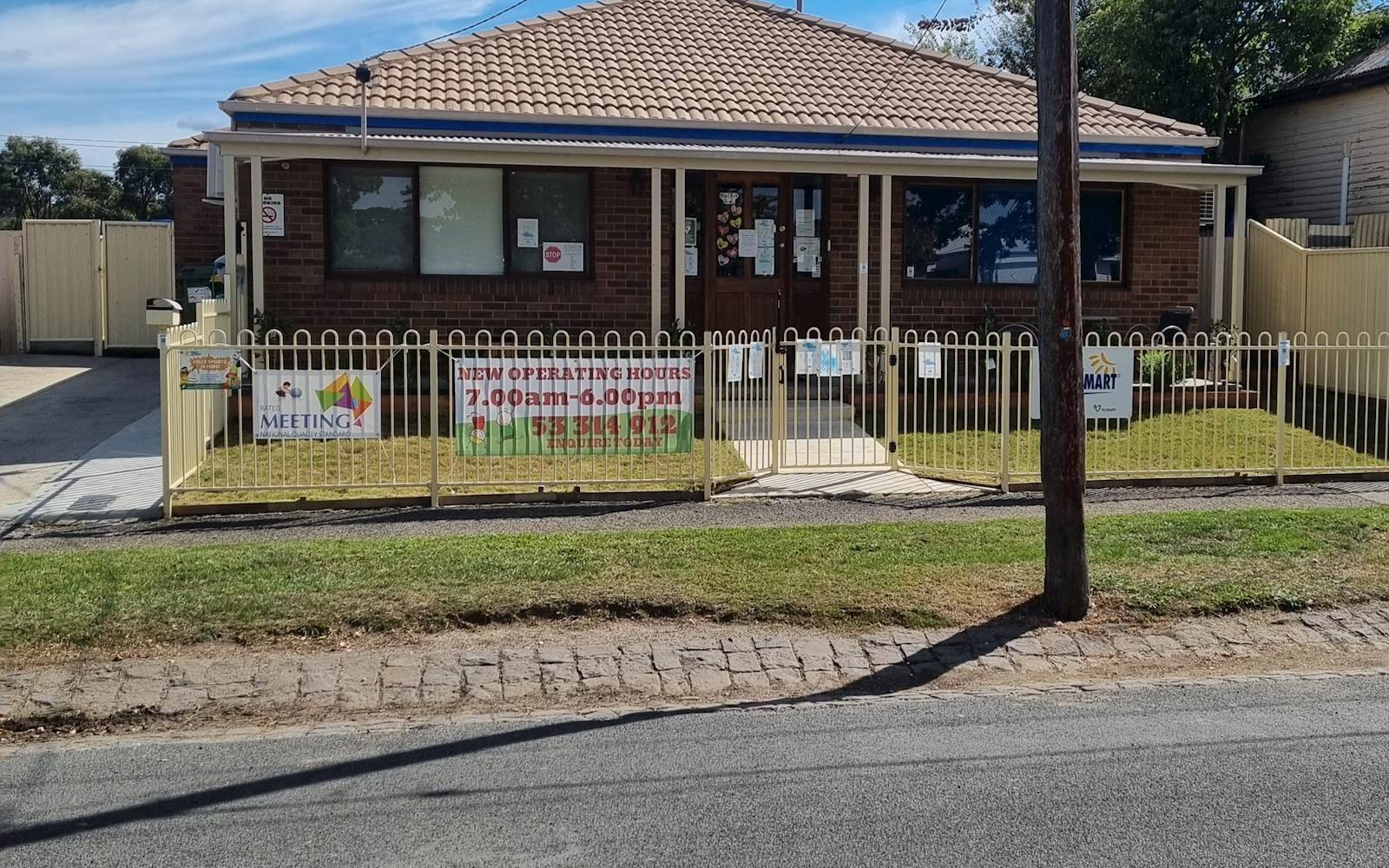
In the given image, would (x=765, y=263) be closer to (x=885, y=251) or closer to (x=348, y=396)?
(x=885, y=251)

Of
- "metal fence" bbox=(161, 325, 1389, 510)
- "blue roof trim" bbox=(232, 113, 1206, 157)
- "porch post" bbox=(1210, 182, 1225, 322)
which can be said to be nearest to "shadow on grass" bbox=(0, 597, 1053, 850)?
"metal fence" bbox=(161, 325, 1389, 510)

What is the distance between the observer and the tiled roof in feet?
54.0

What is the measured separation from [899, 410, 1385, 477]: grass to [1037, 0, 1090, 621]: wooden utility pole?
12.3 ft

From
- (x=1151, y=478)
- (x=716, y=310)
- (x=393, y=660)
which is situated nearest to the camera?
(x=393, y=660)

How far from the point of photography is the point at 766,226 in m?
17.1

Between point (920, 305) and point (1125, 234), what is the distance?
310cm

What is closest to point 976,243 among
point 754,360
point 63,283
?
point 754,360

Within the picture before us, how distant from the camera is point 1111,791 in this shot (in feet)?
16.9

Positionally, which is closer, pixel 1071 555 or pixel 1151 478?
pixel 1071 555

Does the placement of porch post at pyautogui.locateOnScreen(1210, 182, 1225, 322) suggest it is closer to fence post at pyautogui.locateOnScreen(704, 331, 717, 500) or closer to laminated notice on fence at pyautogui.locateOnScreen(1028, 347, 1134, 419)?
laminated notice on fence at pyautogui.locateOnScreen(1028, 347, 1134, 419)

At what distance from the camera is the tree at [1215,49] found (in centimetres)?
2312

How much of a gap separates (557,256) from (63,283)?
9206 millimetres

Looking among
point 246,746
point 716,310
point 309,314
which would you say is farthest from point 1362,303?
point 246,746

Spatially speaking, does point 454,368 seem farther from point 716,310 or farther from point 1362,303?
point 1362,303
